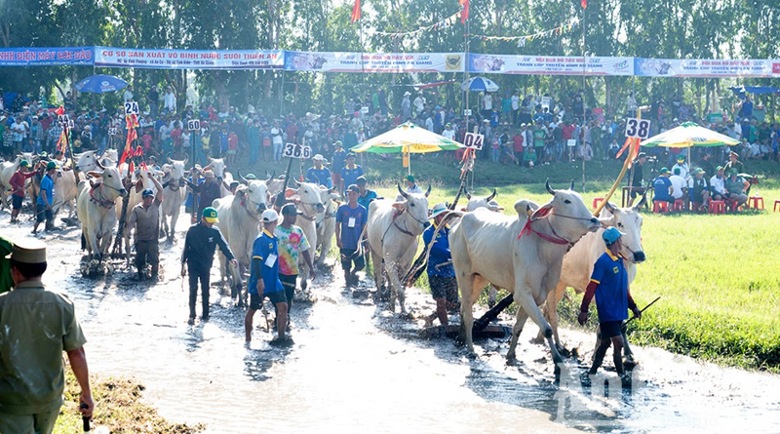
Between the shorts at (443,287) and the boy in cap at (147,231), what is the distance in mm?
5583

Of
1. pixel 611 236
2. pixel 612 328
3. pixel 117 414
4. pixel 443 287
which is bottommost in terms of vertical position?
pixel 117 414

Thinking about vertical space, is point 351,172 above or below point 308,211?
above

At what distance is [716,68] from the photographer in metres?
40.7

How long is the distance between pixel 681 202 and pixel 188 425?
21.0 metres

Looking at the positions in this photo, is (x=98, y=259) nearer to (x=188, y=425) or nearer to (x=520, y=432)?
(x=188, y=425)

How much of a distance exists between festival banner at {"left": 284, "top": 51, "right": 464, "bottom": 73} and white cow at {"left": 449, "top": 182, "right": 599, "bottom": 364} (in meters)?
25.0

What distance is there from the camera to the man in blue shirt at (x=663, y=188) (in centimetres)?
2755

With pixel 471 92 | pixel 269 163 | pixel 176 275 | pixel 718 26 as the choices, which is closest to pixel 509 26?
pixel 471 92

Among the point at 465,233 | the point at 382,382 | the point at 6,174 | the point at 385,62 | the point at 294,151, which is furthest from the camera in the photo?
the point at 385,62

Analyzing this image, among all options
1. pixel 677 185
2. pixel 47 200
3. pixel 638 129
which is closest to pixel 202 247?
pixel 638 129

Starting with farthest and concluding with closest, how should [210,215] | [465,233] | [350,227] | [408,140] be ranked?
1. [408,140]
2. [350,227]
3. [210,215]
4. [465,233]

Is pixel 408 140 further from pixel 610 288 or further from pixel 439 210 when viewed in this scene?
pixel 610 288

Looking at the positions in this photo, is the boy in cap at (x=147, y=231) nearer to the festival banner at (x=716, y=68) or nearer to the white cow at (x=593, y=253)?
the white cow at (x=593, y=253)

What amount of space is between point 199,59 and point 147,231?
2056 cm
